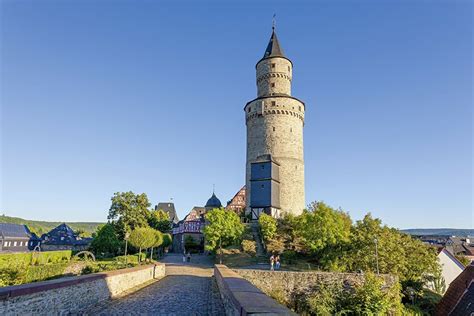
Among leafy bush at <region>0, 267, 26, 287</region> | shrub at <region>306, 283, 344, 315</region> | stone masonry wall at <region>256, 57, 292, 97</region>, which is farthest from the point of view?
stone masonry wall at <region>256, 57, 292, 97</region>

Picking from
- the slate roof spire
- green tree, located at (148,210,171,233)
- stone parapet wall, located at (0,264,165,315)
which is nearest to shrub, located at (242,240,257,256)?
stone parapet wall, located at (0,264,165,315)

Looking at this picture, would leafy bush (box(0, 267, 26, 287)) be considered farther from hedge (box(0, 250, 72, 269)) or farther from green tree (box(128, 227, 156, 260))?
green tree (box(128, 227, 156, 260))

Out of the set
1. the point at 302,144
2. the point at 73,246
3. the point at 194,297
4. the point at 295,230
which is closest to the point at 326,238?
the point at 295,230

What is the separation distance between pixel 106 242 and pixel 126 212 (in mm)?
4970

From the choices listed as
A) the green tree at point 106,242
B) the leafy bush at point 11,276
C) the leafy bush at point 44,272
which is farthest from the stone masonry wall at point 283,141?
the leafy bush at point 11,276

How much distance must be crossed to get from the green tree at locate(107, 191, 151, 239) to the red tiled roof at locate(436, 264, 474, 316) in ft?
104

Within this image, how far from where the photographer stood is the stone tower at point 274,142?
3950 cm

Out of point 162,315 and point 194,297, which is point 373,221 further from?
point 162,315

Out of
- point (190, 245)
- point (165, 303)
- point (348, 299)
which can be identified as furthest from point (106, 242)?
point (348, 299)

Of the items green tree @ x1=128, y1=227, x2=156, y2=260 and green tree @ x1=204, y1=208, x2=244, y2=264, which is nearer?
green tree @ x1=128, y1=227, x2=156, y2=260

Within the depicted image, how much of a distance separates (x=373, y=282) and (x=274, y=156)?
28.3 meters

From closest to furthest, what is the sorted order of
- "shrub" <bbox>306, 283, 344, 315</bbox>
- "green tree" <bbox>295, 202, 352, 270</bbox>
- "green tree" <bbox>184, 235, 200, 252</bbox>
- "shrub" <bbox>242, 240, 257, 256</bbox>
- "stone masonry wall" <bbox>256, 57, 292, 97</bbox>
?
"shrub" <bbox>306, 283, 344, 315</bbox> → "green tree" <bbox>295, 202, 352, 270</bbox> → "shrub" <bbox>242, 240, 257, 256</bbox> → "green tree" <bbox>184, 235, 200, 252</bbox> → "stone masonry wall" <bbox>256, 57, 292, 97</bbox>

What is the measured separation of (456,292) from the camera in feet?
61.3

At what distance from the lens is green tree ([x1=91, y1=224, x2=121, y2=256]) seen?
37.1 metres
